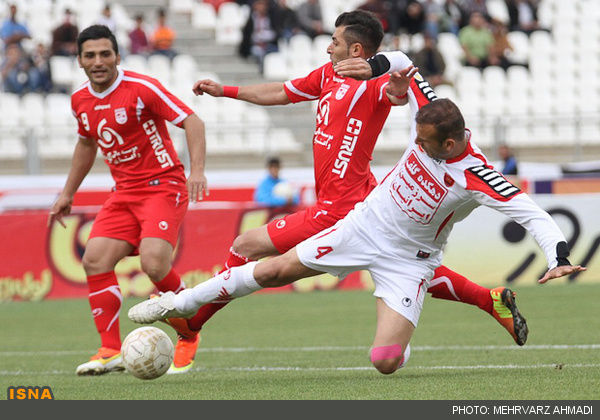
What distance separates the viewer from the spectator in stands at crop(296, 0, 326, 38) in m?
22.8

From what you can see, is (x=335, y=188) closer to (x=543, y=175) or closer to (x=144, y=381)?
(x=144, y=381)

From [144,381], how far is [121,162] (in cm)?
182

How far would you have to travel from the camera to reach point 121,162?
330 inches

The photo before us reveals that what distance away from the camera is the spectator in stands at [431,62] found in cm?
2153

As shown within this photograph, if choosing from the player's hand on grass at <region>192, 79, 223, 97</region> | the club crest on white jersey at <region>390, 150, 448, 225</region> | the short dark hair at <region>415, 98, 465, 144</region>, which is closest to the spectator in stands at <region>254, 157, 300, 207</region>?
the player's hand on grass at <region>192, 79, 223, 97</region>

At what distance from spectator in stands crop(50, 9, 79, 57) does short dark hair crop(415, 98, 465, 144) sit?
15.5 m

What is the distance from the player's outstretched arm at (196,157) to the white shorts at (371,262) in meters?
1.07

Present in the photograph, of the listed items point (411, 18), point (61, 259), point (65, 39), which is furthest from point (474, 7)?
point (61, 259)

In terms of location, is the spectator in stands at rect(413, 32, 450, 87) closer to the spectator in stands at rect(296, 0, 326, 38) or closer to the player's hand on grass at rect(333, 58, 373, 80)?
the spectator in stands at rect(296, 0, 326, 38)

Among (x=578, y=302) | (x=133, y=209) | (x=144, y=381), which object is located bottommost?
(x=578, y=302)

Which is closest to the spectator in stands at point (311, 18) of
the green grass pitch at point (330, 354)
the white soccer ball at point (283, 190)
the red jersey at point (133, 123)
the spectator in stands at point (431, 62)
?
the spectator in stands at point (431, 62)

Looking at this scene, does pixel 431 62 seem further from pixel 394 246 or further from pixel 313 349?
pixel 394 246

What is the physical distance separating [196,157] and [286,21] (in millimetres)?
15182

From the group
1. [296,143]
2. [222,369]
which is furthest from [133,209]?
[296,143]
